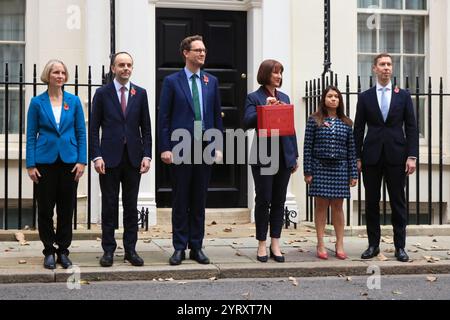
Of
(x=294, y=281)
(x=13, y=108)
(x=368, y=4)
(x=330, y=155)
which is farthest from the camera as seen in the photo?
(x=368, y=4)

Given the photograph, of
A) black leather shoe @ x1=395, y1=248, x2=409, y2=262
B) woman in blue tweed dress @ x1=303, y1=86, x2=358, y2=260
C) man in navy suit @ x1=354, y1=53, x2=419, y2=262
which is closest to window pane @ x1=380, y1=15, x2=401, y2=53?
man in navy suit @ x1=354, y1=53, x2=419, y2=262

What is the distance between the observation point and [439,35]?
37.3 ft

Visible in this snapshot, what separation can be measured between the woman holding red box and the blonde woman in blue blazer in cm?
166

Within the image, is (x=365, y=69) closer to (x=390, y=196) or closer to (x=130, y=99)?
(x=390, y=196)

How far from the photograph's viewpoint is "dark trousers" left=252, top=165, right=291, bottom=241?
7.47 metres

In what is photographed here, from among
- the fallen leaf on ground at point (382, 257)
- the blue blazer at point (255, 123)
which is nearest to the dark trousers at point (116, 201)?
the blue blazer at point (255, 123)

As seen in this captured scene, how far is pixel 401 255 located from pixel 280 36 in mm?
4053

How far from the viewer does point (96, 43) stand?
9.99 m

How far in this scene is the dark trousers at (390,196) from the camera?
7730mm

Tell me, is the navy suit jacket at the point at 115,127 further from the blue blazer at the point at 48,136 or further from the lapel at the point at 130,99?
the blue blazer at the point at 48,136

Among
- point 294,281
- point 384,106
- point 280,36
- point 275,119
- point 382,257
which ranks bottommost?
point 294,281

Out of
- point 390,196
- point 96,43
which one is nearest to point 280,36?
point 96,43

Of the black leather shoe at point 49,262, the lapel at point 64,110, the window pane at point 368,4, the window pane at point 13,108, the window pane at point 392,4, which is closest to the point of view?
the black leather shoe at point 49,262

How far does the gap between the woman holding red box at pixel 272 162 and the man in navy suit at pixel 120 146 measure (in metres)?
1.05
